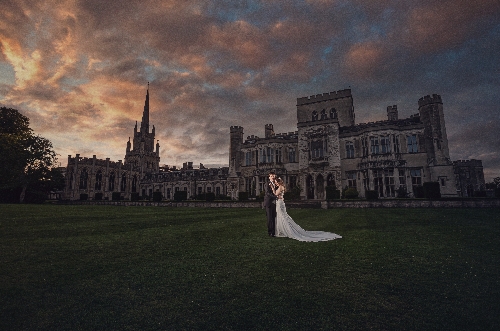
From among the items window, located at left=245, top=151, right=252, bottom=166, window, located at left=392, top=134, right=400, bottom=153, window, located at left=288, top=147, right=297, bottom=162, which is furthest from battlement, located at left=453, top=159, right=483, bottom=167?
window, located at left=245, top=151, right=252, bottom=166

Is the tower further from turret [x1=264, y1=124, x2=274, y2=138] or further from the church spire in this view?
turret [x1=264, y1=124, x2=274, y2=138]

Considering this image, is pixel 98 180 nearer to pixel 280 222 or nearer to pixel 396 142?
pixel 396 142

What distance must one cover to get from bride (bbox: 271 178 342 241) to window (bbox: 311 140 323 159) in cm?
2641

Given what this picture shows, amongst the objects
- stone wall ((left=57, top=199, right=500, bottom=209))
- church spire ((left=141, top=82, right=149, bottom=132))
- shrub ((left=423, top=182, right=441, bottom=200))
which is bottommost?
stone wall ((left=57, top=199, right=500, bottom=209))

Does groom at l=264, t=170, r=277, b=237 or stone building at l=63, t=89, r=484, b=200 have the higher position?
stone building at l=63, t=89, r=484, b=200

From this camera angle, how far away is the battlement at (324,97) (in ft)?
125

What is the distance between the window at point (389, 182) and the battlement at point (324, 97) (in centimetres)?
1446

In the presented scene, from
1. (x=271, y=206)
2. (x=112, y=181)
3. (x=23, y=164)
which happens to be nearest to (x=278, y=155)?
(x=271, y=206)

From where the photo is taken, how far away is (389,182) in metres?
29.5

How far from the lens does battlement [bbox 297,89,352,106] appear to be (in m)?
38.1

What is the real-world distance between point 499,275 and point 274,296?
380cm

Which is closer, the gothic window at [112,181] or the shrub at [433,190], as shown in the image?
the shrub at [433,190]

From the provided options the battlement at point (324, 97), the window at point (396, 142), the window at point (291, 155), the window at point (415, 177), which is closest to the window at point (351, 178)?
the window at point (396, 142)

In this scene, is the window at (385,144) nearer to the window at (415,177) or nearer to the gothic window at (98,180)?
the window at (415,177)
